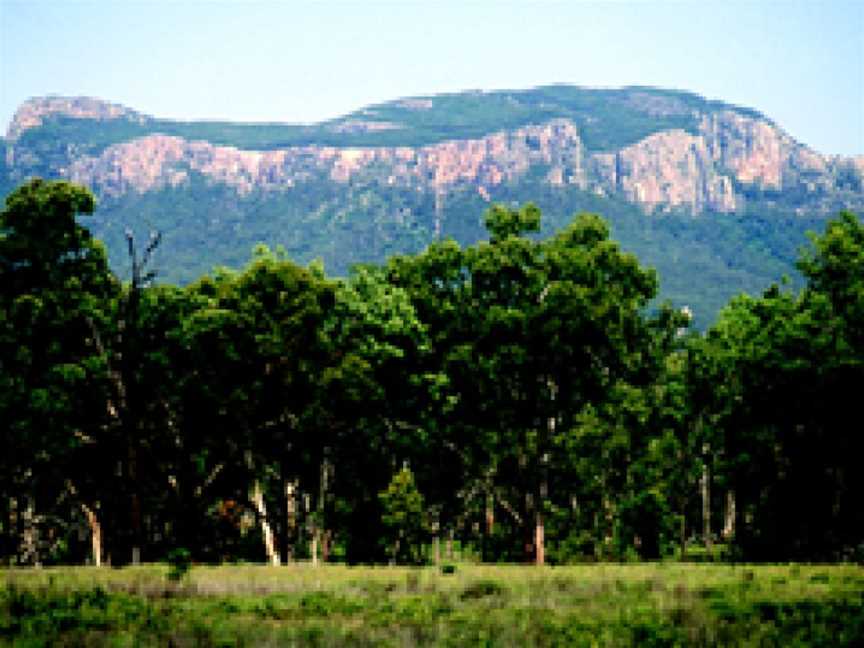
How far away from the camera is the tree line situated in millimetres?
38344

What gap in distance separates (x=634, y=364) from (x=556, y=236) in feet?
23.6

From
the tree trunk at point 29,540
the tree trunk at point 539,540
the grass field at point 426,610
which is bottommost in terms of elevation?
the tree trunk at point 29,540

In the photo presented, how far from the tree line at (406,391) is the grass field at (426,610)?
1363 centimetres

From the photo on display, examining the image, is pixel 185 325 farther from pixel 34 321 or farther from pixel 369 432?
pixel 369 432

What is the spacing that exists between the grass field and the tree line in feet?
44.7

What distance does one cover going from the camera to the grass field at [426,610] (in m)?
14.9

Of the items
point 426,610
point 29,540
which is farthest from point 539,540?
point 29,540

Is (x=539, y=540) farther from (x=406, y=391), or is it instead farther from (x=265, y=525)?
(x=265, y=525)

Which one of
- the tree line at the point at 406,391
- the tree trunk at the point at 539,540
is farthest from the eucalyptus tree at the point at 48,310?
the tree trunk at the point at 539,540

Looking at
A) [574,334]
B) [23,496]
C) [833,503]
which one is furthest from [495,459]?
[23,496]

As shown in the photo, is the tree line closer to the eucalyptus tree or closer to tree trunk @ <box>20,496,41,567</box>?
the eucalyptus tree

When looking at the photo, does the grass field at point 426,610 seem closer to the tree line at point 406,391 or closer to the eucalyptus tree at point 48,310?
the eucalyptus tree at point 48,310

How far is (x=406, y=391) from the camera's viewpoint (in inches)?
1873

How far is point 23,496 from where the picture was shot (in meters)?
55.9
